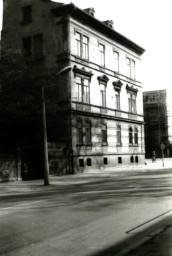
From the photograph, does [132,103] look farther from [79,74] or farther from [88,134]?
[79,74]

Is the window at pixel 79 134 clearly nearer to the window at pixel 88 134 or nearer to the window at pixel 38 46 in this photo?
the window at pixel 88 134

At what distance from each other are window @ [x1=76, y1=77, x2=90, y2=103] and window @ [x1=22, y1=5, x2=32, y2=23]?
7.06m

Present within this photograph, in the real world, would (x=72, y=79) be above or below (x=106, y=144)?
above

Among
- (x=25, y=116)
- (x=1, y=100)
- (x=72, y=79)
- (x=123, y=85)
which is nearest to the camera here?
(x=1, y=100)

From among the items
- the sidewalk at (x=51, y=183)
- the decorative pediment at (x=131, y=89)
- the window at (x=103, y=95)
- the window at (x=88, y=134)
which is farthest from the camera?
the decorative pediment at (x=131, y=89)

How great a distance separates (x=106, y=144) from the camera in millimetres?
36375

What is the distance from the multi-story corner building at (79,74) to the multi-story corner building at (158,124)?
118ft

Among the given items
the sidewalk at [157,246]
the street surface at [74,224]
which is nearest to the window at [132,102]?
the street surface at [74,224]

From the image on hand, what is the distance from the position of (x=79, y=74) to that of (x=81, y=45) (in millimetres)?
2718

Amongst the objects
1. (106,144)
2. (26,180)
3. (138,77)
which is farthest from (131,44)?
(26,180)

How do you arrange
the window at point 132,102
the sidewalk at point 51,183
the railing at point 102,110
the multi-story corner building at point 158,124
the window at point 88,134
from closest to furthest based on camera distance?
the sidewalk at point 51,183 < the railing at point 102,110 < the window at point 88,134 < the window at point 132,102 < the multi-story corner building at point 158,124

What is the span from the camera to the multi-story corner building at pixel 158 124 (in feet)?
249

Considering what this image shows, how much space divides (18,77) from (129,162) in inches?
754

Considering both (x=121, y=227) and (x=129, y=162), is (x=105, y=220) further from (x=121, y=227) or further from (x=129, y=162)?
(x=129, y=162)
